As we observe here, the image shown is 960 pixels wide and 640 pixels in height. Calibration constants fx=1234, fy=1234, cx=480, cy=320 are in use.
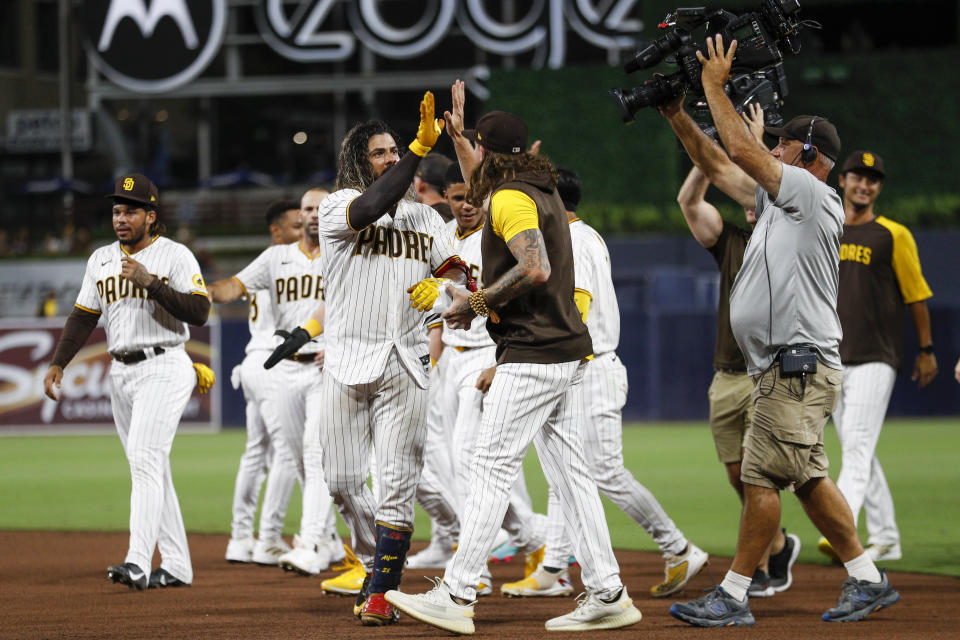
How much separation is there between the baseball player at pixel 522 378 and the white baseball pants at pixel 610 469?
93cm

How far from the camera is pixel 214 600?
6344 millimetres

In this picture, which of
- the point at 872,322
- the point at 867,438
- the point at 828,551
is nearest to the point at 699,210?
the point at 872,322

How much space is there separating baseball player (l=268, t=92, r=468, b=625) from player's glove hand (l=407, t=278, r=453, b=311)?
0.01 m

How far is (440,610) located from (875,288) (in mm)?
4059

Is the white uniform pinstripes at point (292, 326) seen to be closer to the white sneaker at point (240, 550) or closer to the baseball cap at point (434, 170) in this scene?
the white sneaker at point (240, 550)

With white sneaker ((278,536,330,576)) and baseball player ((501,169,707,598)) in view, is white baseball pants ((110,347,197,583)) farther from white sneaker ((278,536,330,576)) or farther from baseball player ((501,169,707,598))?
baseball player ((501,169,707,598))

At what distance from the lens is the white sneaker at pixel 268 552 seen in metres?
7.73

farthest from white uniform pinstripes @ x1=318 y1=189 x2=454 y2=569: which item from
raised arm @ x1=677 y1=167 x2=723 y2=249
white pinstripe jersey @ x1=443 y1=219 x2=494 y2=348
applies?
raised arm @ x1=677 y1=167 x2=723 y2=249

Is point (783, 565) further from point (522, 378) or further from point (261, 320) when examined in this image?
point (261, 320)

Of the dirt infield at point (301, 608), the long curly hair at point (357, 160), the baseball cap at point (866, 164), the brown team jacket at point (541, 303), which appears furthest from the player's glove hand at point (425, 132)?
the baseball cap at point (866, 164)

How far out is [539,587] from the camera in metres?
6.44

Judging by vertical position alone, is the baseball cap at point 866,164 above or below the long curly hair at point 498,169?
above

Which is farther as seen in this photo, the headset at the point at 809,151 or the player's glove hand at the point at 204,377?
the player's glove hand at the point at 204,377

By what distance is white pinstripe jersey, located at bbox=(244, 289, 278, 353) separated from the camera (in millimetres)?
8188
